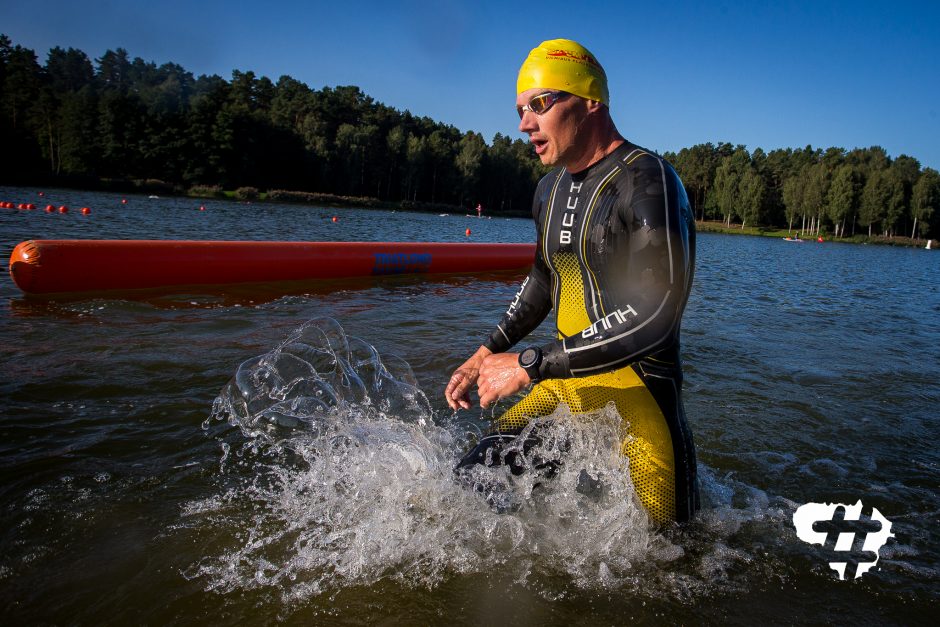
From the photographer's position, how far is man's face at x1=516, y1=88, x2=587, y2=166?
2336mm

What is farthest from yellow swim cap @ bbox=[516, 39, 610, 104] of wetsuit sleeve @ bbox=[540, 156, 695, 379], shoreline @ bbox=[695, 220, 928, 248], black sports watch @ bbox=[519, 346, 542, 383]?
shoreline @ bbox=[695, 220, 928, 248]

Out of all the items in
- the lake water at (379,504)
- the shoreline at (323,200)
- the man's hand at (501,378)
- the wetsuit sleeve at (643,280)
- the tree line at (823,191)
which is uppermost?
the tree line at (823,191)

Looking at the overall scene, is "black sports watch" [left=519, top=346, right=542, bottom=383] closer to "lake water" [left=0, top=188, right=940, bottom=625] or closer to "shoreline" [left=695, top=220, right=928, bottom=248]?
"lake water" [left=0, top=188, right=940, bottom=625]

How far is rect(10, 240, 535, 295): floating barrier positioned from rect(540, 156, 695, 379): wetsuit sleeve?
877 cm

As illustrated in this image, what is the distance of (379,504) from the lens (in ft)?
8.89

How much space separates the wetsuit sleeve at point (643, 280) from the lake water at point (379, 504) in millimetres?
569

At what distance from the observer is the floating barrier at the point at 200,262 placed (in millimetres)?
8258

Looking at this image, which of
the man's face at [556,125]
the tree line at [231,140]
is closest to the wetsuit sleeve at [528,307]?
the man's face at [556,125]

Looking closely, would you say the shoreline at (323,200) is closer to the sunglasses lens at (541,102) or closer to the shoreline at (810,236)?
the shoreline at (810,236)

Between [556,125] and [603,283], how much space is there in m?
0.68

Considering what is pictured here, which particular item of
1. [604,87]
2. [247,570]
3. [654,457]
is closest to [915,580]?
[654,457]

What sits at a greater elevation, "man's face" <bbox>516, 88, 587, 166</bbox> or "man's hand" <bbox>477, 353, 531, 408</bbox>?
"man's face" <bbox>516, 88, 587, 166</bbox>

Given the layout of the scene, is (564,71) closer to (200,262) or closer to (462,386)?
(462,386)

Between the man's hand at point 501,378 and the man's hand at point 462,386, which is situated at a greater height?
the man's hand at point 501,378
